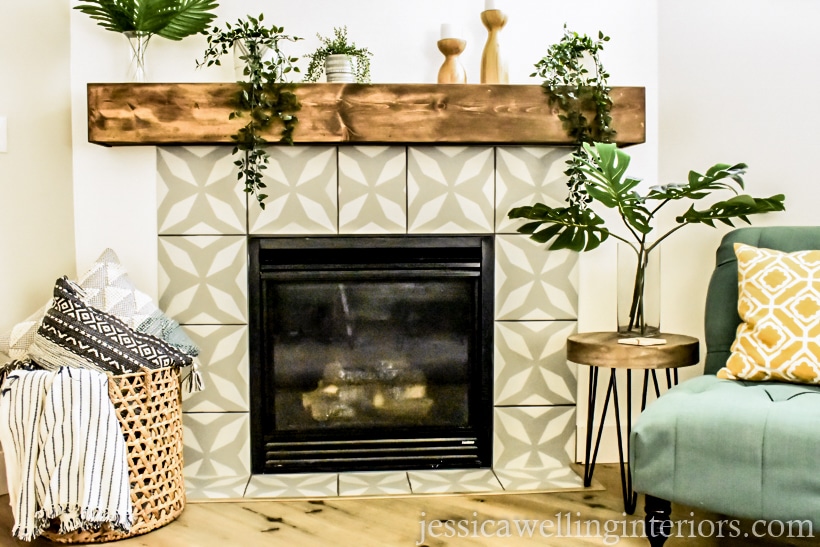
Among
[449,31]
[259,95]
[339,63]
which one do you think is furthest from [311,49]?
[449,31]

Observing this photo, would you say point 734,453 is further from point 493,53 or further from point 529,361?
point 493,53

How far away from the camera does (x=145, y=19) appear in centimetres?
234

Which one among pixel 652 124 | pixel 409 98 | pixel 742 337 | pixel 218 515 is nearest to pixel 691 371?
pixel 742 337

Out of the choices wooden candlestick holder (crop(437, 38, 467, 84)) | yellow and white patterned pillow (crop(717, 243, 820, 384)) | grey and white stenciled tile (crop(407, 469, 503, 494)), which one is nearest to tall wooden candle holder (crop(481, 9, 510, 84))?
wooden candlestick holder (crop(437, 38, 467, 84))

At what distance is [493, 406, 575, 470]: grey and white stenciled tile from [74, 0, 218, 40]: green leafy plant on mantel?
1647 mm

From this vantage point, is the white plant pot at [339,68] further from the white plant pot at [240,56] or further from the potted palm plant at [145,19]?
the potted palm plant at [145,19]

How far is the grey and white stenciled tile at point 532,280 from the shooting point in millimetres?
2543

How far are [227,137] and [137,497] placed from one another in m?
1.10

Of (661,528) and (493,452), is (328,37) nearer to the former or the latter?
(493,452)

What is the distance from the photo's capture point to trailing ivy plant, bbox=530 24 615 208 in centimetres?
235

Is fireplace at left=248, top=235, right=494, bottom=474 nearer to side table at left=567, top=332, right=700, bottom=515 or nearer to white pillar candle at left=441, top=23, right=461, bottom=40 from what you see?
side table at left=567, top=332, right=700, bottom=515

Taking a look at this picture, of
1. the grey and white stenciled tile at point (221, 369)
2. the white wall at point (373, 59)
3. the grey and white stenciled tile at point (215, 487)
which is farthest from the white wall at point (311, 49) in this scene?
the grey and white stenciled tile at point (215, 487)

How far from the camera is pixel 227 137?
2330 millimetres

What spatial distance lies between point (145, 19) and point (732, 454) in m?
2.09
